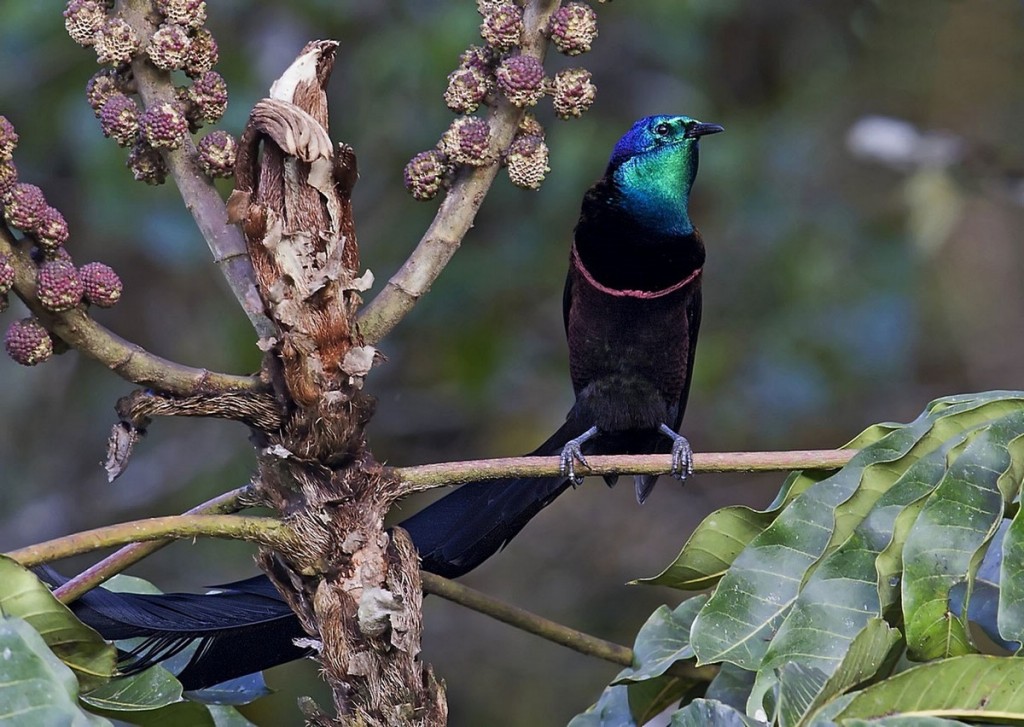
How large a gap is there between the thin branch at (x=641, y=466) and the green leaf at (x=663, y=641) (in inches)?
7.1

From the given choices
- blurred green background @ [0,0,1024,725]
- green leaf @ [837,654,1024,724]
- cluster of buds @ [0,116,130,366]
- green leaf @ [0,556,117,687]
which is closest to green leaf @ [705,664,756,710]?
green leaf @ [837,654,1024,724]

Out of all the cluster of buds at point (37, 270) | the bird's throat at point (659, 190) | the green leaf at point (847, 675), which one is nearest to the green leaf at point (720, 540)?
the green leaf at point (847, 675)

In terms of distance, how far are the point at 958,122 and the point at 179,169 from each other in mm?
3992

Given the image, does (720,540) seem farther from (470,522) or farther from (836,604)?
(470,522)

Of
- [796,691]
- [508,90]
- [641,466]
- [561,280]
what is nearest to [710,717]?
[796,691]

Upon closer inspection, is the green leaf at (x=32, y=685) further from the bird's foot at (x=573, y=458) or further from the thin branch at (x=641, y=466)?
the bird's foot at (x=573, y=458)

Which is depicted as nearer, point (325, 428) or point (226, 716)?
point (325, 428)

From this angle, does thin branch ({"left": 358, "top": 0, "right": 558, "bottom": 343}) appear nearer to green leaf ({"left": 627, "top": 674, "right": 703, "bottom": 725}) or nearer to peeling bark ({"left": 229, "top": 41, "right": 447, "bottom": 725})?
peeling bark ({"left": 229, "top": 41, "right": 447, "bottom": 725})

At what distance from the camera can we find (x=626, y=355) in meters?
2.66

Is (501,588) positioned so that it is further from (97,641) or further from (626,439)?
(97,641)

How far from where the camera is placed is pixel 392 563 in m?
1.39

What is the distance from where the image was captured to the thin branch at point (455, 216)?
58.6 inches

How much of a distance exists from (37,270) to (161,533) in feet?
1.05

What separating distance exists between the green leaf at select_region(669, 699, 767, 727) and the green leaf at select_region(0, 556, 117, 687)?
0.57 meters
